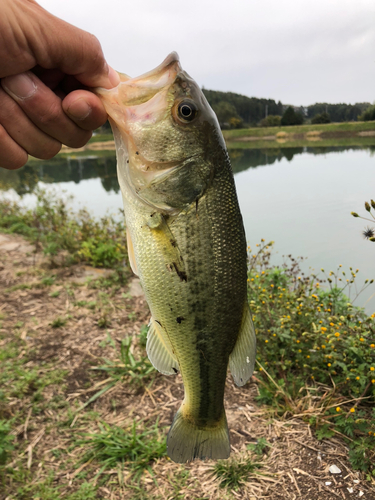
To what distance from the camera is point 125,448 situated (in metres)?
2.88

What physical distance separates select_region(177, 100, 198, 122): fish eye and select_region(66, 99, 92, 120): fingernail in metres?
0.48

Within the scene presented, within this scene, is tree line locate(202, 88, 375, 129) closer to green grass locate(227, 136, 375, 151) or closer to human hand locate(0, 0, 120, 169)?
green grass locate(227, 136, 375, 151)

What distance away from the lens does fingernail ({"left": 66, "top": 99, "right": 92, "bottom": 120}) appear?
1.71 metres

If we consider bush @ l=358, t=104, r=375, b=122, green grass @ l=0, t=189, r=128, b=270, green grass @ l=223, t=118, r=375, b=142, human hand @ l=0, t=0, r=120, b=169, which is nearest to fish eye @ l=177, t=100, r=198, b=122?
human hand @ l=0, t=0, r=120, b=169

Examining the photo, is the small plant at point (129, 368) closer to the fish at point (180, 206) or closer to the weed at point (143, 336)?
the weed at point (143, 336)

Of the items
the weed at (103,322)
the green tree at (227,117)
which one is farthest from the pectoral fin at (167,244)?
the green tree at (227,117)

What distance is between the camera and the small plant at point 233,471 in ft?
8.64

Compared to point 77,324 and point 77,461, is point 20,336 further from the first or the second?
point 77,461

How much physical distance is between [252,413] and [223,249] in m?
2.28

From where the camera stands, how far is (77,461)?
9.37ft

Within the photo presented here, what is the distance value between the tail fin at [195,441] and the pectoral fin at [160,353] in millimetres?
286

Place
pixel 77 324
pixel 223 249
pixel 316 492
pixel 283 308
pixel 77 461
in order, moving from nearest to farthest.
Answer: pixel 223 249 < pixel 316 492 < pixel 77 461 < pixel 283 308 < pixel 77 324

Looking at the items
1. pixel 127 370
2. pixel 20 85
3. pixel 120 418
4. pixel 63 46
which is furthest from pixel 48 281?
pixel 63 46

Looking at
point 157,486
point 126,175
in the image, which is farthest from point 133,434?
point 126,175
